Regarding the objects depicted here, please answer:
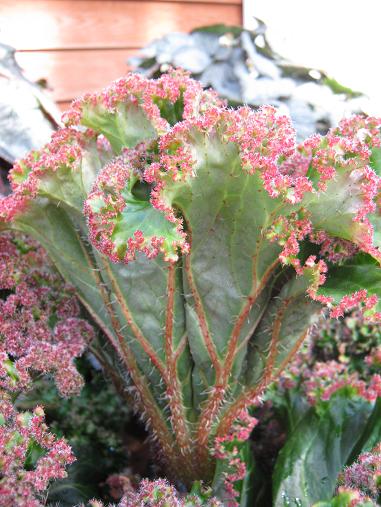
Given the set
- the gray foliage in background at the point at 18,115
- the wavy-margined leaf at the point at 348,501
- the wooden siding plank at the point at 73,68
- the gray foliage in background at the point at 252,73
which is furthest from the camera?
the wooden siding plank at the point at 73,68

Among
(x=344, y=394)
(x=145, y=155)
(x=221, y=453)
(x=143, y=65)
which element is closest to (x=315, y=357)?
(x=344, y=394)

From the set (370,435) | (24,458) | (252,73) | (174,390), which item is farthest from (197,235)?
(252,73)

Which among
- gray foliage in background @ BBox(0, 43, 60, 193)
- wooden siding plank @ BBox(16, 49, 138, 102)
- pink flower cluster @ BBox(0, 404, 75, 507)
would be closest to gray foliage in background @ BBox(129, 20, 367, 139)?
wooden siding plank @ BBox(16, 49, 138, 102)

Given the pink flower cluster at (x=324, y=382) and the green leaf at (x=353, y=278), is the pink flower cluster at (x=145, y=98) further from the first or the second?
the pink flower cluster at (x=324, y=382)

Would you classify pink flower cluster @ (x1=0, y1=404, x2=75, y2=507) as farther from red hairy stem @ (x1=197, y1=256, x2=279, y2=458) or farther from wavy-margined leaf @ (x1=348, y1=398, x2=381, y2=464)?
wavy-margined leaf @ (x1=348, y1=398, x2=381, y2=464)

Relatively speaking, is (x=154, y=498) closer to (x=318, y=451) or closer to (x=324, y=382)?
(x=318, y=451)

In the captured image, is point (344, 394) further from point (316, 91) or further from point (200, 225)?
point (316, 91)

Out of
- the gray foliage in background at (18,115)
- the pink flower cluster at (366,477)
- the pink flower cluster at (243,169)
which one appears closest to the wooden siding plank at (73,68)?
the gray foliage in background at (18,115)
